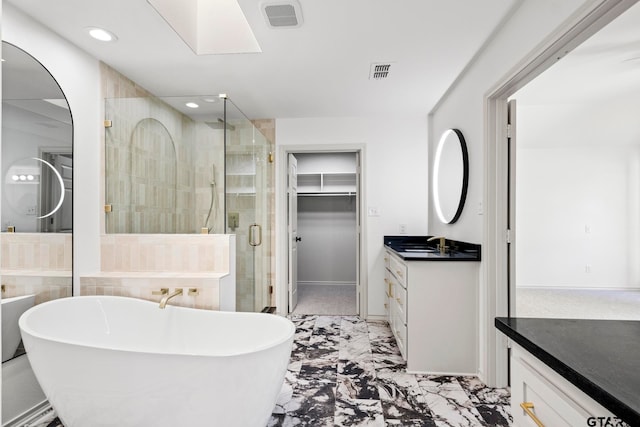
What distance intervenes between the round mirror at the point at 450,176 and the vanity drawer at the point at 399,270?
67 cm

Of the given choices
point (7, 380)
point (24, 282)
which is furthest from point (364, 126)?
point (7, 380)

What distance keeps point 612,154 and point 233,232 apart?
4.56 metres

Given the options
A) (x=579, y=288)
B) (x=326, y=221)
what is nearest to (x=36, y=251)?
(x=326, y=221)

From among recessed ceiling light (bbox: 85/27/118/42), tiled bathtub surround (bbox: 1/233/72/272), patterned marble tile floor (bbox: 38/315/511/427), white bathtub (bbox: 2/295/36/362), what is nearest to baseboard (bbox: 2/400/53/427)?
patterned marble tile floor (bbox: 38/315/511/427)

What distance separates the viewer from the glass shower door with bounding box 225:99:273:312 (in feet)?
9.44

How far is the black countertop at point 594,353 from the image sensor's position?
0.60 meters

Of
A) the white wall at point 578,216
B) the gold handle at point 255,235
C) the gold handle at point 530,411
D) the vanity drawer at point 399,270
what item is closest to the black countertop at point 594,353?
the gold handle at point 530,411

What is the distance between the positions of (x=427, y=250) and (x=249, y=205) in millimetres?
1865

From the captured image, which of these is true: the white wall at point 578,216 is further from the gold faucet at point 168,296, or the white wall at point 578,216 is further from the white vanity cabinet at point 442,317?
the gold faucet at point 168,296

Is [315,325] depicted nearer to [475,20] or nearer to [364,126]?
[364,126]

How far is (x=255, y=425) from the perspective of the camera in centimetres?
162

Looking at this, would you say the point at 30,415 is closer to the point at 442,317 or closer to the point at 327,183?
the point at 442,317

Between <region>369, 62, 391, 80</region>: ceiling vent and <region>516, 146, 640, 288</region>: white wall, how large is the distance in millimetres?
3121

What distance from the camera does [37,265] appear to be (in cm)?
206
